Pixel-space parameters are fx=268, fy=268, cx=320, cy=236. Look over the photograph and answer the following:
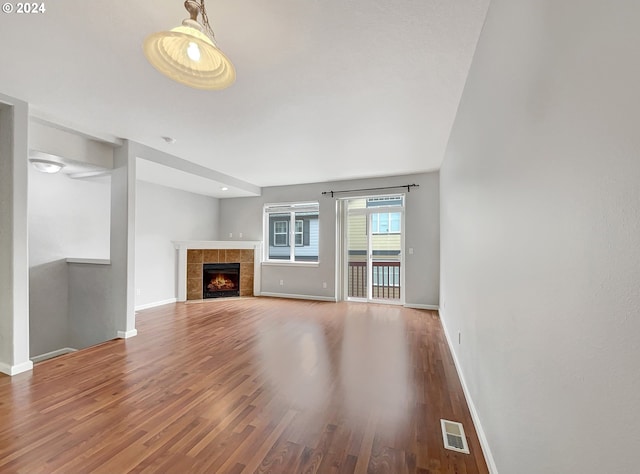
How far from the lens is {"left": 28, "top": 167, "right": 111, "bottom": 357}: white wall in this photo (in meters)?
3.85

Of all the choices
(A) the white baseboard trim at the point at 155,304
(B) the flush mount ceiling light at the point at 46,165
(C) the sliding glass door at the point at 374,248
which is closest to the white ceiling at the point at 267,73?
(B) the flush mount ceiling light at the point at 46,165

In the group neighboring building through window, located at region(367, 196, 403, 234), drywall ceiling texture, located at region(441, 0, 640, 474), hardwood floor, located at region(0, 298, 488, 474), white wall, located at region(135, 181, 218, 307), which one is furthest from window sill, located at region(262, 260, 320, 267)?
drywall ceiling texture, located at region(441, 0, 640, 474)

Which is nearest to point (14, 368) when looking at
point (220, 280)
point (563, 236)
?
point (220, 280)

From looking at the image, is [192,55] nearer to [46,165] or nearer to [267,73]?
[267,73]

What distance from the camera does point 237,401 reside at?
2111 millimetres

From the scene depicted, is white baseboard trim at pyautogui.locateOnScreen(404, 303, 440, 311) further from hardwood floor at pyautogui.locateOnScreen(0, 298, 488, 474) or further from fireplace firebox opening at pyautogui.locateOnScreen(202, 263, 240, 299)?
fireplace firebox opening at pyautogui.locateOnScreen(202, 263, 240, 299)

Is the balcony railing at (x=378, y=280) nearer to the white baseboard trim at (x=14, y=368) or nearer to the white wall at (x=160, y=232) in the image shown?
the white wall at (x=160, y=232)

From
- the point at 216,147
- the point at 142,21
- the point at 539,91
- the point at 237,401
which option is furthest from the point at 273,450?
the point at 216,147

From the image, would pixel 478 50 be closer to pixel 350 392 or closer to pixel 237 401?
pixel 350 392

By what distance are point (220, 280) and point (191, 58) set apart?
5573 mm

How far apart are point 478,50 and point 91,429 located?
3624 millimetres

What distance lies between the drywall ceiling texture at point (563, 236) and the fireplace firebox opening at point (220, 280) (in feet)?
18.7

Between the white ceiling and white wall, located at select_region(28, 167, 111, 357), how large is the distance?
1.64m

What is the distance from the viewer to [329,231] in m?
5.87
